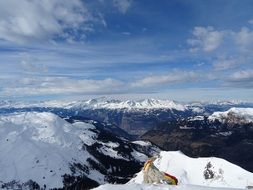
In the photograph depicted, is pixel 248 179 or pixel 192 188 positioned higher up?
pixel 192 188

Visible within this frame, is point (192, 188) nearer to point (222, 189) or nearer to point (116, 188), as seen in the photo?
point (222, 189)

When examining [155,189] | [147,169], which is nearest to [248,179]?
[147,169]

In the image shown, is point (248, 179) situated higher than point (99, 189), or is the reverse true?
point (99, 189)

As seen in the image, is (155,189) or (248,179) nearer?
(155,189)

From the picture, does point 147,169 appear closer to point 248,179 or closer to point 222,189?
point 222,189

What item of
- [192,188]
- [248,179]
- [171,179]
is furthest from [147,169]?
[248,179]

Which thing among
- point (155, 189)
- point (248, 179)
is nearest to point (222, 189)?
point (155, 189)

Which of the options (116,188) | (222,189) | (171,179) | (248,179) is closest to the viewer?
(116,188)

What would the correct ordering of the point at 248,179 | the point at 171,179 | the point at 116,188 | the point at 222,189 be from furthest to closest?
the point at 248,179 < the point at 171,179 < the point at 222,189 < the point at 116,188

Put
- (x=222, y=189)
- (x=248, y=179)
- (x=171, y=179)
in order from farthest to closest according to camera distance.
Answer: (x=248, y=179)
(x=171, y=179)
(x=222, y=189)
